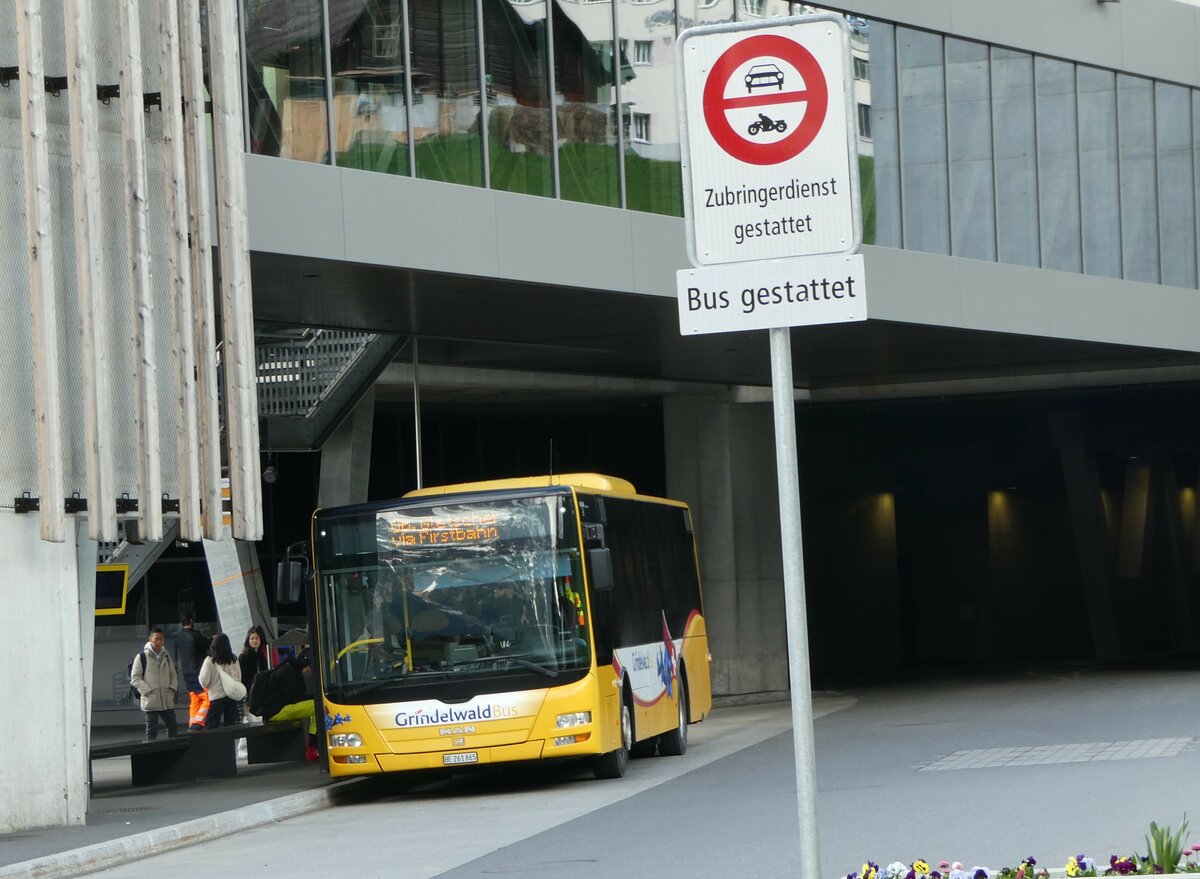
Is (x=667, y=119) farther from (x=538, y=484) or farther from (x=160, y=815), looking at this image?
(x=160, y=815)

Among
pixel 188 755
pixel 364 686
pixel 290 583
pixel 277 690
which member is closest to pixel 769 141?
pixel 364 686

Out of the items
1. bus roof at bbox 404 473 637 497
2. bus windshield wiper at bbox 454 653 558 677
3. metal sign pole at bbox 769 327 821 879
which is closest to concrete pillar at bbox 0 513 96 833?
bus windshield wiper at bbox 454 653 558 677

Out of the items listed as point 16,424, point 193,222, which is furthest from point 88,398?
point 193,222

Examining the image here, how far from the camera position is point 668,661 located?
21.1 m

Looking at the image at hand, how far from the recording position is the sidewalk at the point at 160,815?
13086 millimetres

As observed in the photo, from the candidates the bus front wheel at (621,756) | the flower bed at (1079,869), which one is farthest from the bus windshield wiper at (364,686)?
the flower bed at (1079,869)

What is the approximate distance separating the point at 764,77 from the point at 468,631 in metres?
12.5

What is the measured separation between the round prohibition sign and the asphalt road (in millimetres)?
6108

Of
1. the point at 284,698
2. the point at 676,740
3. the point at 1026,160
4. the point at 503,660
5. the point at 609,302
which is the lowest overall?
the point at 676,740

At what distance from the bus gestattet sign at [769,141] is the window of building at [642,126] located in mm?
16617

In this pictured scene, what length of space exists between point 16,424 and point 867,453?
32.8 m

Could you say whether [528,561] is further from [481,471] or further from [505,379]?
[481,471]

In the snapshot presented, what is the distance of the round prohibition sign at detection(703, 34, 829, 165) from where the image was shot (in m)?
5.21

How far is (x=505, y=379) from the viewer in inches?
1209
